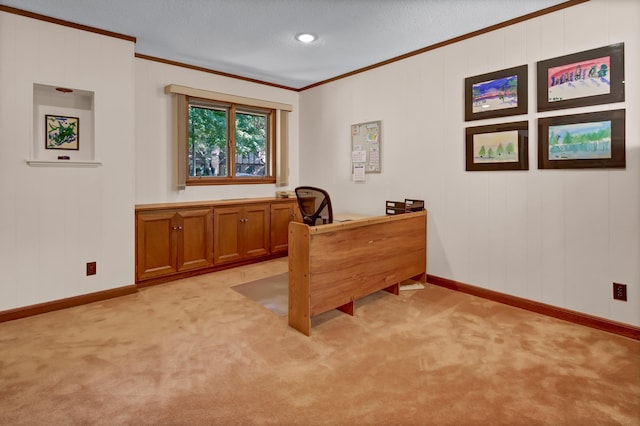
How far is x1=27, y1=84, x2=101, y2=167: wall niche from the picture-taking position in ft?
10.5

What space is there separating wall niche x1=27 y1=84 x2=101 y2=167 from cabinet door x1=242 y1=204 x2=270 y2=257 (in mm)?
1799

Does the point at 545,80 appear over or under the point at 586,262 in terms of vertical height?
over

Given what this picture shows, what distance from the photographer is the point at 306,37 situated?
11.6ft

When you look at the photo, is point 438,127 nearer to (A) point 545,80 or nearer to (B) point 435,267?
(A) point 545,80

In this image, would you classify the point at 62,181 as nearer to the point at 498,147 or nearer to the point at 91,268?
the point at 91,268

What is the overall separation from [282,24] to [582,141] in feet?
8.66

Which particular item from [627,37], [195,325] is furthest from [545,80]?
[195,325]

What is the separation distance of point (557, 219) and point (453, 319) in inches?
46.2

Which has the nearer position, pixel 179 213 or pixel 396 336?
pixel 396 336

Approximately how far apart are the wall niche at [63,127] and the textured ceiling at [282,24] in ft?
2.14

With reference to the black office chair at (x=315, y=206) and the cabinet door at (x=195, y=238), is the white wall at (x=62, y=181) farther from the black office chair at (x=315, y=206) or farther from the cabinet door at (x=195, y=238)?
the black office chair at (x=315, y=206)

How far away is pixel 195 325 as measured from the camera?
284 cm

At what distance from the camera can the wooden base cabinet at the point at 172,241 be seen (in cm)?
376

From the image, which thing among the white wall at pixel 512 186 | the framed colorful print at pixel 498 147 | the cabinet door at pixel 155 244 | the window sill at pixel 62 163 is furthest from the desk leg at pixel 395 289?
the window sill at pixel 62 163
